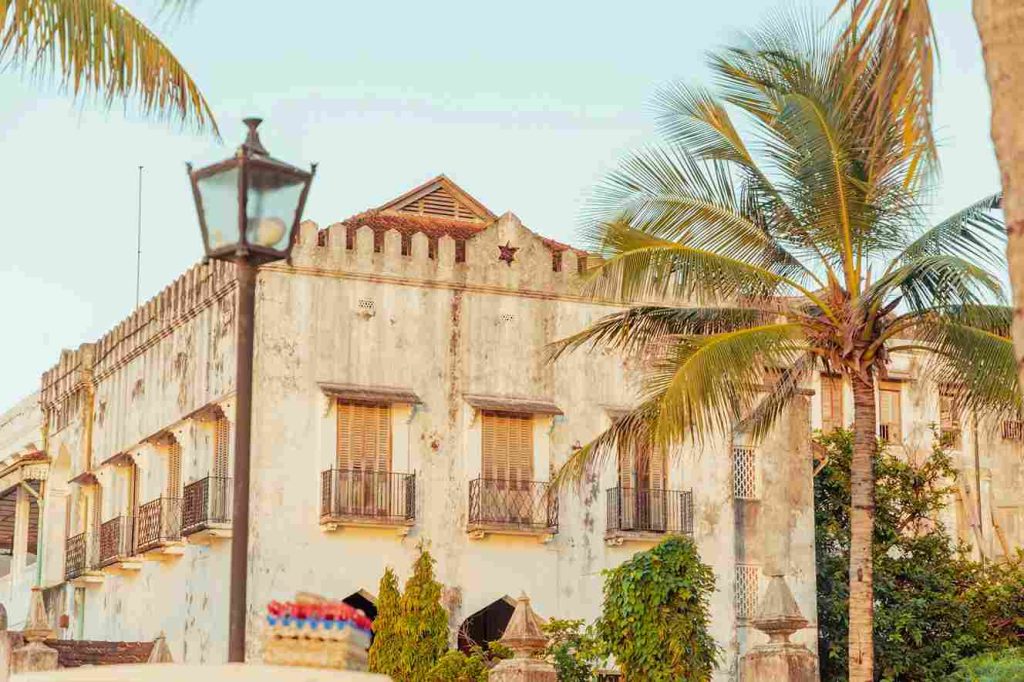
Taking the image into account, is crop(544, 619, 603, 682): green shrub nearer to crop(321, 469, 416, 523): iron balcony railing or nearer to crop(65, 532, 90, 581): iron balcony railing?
crop(321, 469, 416, 523): iron balcony railing

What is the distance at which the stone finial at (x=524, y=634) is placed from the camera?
22.5m

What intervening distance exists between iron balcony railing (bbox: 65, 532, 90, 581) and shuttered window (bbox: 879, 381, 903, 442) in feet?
52.4

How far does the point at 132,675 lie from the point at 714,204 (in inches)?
600

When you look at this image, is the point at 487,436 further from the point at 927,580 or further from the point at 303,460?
the point at 927,580

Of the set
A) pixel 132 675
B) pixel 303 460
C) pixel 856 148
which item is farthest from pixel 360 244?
pixel 132 675

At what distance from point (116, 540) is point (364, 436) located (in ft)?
20.3

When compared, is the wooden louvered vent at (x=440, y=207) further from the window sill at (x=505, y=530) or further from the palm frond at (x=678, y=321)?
the palm frond at (x=678, y=321)

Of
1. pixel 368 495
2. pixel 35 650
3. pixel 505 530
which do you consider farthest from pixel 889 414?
pixel 35 650

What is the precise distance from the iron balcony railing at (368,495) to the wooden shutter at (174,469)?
3.91 m

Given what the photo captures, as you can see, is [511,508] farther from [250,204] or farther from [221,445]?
[250,204]

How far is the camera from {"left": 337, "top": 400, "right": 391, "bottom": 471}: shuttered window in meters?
29.4

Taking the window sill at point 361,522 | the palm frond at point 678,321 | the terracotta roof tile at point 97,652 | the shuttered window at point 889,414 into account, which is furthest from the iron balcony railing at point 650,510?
the shuttered window at point 889,414

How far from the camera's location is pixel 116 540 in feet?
109

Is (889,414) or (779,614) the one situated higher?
(889,414)
